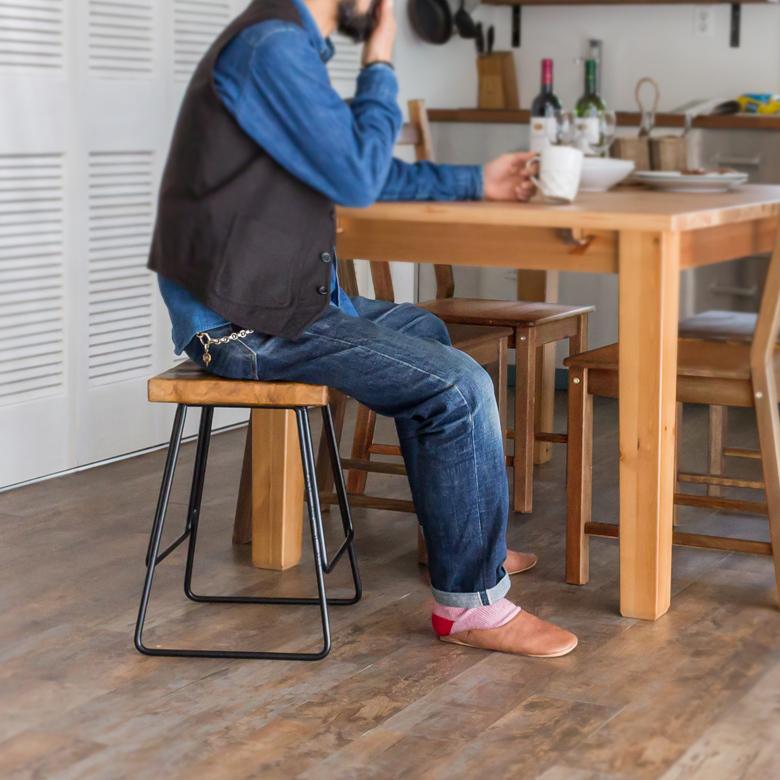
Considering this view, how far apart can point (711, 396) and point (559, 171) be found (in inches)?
19.8

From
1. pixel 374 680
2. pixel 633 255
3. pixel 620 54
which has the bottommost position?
pixel 374 680

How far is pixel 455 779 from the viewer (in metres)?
1.88

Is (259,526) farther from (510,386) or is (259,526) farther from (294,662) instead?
(510,386)

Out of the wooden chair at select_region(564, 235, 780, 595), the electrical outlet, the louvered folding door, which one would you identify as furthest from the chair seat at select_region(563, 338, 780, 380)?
the electrical outlet

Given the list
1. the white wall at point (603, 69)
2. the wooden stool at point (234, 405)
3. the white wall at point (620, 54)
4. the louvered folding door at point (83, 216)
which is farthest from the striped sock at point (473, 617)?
the white wall at point (620, 54)

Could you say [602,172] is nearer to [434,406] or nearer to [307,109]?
[434,406]

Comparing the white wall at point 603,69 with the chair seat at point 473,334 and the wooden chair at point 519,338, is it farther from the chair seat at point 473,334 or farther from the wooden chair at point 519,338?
the chair seat at point 473,334

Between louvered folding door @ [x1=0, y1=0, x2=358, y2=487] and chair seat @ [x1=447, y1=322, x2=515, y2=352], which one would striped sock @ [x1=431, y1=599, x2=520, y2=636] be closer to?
chair seat @ [x1=447, y1=322, x2=515, y2=352]

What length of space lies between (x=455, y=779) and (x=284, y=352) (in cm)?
75

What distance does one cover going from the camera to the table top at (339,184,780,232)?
2318 mm

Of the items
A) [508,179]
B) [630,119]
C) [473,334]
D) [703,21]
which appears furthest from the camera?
[703,21]

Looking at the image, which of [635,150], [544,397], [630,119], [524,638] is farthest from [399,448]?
[630,119]

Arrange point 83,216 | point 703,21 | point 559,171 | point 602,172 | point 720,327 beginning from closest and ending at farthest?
point 559,171 < point 602,172 < point 720,327 < point 83,216 < point 703,21

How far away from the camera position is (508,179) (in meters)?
2.56
